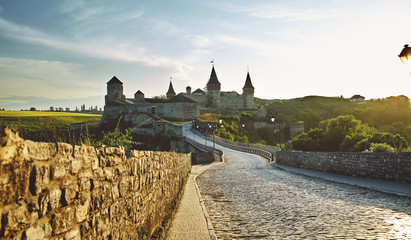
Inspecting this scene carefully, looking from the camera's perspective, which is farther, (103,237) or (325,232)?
(325,232)

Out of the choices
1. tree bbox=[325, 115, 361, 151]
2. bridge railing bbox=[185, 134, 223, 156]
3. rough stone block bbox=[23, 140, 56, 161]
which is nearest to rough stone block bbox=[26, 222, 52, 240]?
rough stone block bbox=[23, 140, 56, 161]

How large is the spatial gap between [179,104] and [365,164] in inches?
2624

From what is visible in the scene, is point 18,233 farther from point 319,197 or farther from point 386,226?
point 319,197

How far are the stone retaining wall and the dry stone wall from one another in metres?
10.9

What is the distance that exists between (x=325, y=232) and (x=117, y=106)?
2791 inches

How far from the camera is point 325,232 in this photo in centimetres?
613

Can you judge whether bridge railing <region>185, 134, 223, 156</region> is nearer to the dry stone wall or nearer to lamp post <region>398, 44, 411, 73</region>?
lamp post <region>398, 44, 411, 73</region>

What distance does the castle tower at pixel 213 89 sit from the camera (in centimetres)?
9981

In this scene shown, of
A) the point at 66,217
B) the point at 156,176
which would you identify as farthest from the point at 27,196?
the point at 156,176

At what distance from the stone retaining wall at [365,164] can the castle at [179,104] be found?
54762mm

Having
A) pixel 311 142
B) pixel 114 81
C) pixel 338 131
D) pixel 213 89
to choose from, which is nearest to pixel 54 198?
pixel 311 142

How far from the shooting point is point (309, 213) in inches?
311

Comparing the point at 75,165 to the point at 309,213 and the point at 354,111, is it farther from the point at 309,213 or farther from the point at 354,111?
the point at 354,111

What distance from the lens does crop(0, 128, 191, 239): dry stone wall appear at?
2.11 m
